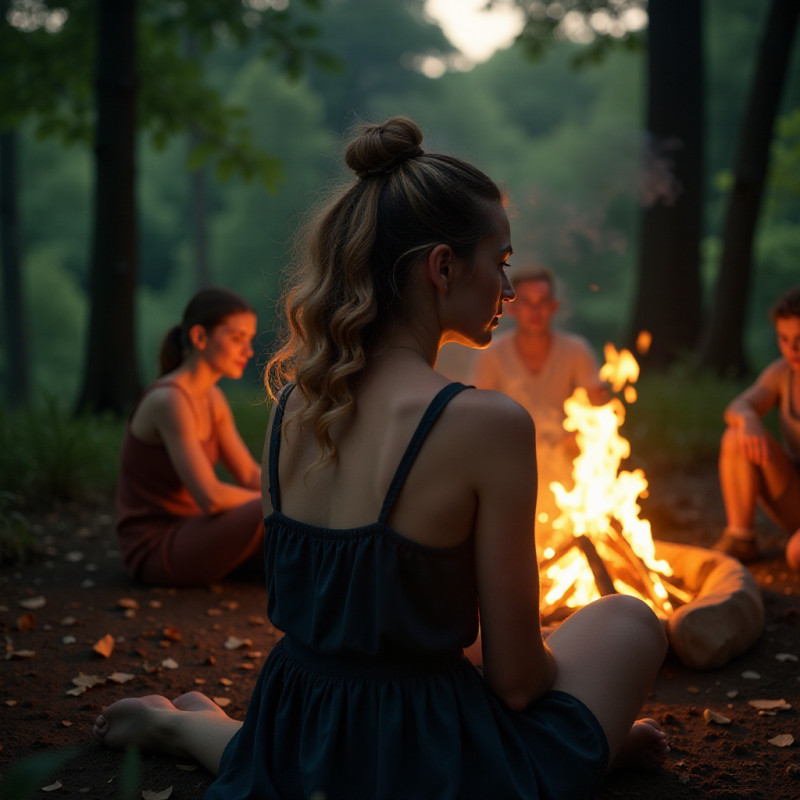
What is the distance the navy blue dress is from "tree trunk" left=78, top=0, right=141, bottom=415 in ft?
20.4

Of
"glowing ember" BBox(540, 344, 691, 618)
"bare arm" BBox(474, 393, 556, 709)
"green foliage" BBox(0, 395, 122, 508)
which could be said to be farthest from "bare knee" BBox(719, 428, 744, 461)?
"green foliage" BBox(0, 395, 122, 508)

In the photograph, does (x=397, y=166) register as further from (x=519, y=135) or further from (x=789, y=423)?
(x=519, y=135)

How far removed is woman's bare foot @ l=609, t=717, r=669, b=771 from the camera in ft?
8.23

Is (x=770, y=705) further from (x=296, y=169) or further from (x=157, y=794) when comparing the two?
(x=296, y=169)

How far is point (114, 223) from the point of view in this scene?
800 cm

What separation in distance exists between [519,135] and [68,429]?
122 feet

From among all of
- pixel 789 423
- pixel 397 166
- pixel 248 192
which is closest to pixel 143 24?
pixel 789 423

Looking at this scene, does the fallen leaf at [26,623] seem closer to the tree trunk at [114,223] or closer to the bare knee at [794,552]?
the bare knee at [794,552]

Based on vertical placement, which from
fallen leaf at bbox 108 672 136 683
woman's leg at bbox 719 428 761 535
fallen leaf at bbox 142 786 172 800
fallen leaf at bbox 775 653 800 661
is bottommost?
fallen leaf at bbox 142 786 172 800

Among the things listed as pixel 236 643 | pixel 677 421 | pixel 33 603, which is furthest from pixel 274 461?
pixel 677 421

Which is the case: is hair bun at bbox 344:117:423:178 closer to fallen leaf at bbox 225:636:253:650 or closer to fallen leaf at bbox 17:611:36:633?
fallen leaf at bbox 225:636:253:650

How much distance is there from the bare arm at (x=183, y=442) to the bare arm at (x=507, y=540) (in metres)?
2.37

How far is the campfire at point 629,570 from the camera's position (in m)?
3.36

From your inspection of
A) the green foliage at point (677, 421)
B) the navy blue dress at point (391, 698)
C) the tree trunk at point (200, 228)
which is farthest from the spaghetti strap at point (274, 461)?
the tree trunk at point (200, 228)
